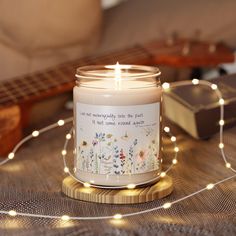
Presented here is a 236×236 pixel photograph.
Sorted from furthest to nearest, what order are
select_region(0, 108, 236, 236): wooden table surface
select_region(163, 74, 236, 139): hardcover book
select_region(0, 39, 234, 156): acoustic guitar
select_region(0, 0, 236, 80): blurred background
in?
1. select_region(0, 0, 236, 80): blurred background
2. select_region(0, 39, 234, 156): acoustic guitar
3. select_region(163, 74, 236, 139): hardcover book
4. select_region(0, 108, 236, 236): wooden table surface

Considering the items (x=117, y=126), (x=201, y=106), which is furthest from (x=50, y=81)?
(x=117, y=126)

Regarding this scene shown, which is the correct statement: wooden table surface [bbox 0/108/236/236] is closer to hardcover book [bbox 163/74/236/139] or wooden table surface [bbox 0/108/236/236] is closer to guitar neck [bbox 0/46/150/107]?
hardcover book [bbox 163/74/236/139]

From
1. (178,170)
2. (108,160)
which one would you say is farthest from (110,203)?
(178,170)

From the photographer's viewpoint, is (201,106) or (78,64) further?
(78,64)

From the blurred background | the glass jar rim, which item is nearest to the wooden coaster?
the glass jar rim

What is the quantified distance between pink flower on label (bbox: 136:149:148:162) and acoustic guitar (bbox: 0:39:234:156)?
0.35 meters

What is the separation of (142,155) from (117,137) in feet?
0.12

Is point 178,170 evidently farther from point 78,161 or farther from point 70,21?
point 70,21

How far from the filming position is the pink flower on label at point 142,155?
63 cm

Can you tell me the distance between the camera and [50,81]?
1071mm

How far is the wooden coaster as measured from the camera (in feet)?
2.04

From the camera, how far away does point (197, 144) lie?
87cm

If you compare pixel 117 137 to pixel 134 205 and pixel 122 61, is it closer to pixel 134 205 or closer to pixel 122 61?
pixel 134 205

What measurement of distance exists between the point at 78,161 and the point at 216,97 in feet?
1.09
